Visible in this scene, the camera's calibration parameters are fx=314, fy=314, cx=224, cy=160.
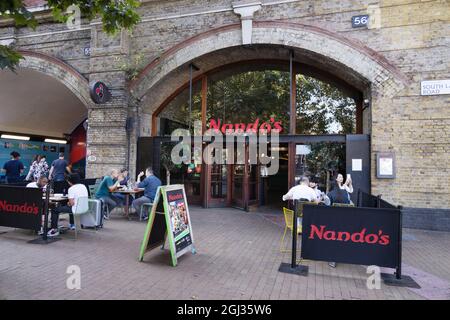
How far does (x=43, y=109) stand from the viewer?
52.7 feet

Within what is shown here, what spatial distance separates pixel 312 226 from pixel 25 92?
15.1 meters

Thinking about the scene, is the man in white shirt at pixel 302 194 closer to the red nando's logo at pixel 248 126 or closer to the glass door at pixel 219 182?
the red nando's logo at pixel 248 126

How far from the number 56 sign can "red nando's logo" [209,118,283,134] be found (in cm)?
365

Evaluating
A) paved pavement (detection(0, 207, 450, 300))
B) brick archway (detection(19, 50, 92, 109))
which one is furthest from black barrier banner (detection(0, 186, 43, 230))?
brick archway (detection(19, 50, 92, 109))

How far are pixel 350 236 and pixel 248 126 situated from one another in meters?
6.69

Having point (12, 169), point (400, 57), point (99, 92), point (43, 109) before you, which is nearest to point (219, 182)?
point (99, 92)

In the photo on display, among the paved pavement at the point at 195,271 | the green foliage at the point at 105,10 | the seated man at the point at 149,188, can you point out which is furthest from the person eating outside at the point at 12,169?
the green foliage at the point at 105,10

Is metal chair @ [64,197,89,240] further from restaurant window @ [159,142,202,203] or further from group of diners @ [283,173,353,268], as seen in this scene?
restaurant window @ [159,142,202,203]

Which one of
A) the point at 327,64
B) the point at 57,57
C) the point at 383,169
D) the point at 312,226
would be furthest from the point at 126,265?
the point at 57,57

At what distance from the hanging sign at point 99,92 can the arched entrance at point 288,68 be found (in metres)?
0.88

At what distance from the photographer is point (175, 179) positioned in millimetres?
11922

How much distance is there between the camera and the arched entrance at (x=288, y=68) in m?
8.98

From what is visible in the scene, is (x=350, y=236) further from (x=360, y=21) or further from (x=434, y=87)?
(x=360, y=21)

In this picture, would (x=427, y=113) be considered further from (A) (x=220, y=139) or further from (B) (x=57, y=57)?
(B) (x=57, y=57)
